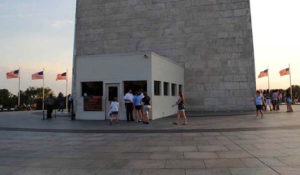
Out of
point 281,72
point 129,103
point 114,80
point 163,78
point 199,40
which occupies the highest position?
point 199,40

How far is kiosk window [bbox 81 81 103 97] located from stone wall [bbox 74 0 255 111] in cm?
877

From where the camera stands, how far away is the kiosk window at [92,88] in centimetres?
1605

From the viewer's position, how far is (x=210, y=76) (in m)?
22.0

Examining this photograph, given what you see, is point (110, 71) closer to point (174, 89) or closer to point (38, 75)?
point (174, 89)

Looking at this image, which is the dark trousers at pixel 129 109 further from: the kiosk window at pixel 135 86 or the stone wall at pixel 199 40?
the stone wall at pixel 199 40

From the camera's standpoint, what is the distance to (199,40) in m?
22.4

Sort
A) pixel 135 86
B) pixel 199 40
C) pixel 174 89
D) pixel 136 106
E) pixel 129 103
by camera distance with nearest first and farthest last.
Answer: pixel 136 106 < pixel 129 103 < pixel 135 86 < pixel 174 89 < pixel 199 40

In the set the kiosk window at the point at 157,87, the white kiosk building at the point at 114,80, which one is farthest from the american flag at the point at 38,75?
the kiosk window at the point at 157,87

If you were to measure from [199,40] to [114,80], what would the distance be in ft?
34.5

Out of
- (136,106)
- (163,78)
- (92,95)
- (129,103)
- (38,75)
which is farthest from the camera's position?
(38,75)

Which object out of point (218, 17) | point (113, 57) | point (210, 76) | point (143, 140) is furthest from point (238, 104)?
point (143, 140)

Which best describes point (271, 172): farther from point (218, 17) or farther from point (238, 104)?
point (218, 17)

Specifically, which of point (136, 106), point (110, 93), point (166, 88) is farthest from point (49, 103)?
point (166, 88)

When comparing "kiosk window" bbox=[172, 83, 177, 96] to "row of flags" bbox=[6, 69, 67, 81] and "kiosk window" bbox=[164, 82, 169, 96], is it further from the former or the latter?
"row of flags" bbox=[6, 69, 67, 81]
